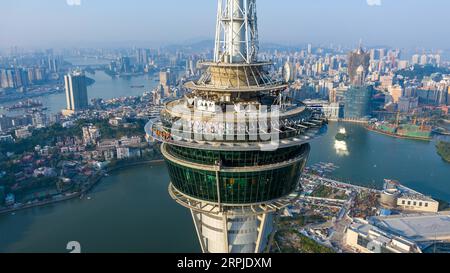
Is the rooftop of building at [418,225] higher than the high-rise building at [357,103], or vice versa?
the high-rise building at [357,103]

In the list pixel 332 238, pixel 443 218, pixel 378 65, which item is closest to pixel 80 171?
pixel 332 238

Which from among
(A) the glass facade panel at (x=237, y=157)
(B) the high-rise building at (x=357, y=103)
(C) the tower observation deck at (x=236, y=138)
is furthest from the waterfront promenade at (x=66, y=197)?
(B) the high-rise building at (x=357, y=103)

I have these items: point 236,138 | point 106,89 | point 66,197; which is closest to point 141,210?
point 66,197

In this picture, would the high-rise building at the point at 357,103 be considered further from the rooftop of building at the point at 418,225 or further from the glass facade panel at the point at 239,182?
the glass facade panel at the point at 239,182

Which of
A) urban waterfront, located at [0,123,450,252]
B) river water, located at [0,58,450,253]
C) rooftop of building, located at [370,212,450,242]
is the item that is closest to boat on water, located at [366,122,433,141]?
river water, located at [0,58,450,253]

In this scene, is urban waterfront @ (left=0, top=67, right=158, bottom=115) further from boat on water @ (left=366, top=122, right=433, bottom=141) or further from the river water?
boat on water @ (left=366, top=122, right=433, bottom=141)

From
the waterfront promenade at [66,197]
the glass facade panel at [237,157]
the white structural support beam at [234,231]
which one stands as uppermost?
the glass facade panel at [237,157]

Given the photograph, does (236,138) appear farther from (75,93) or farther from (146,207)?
(75,93)
